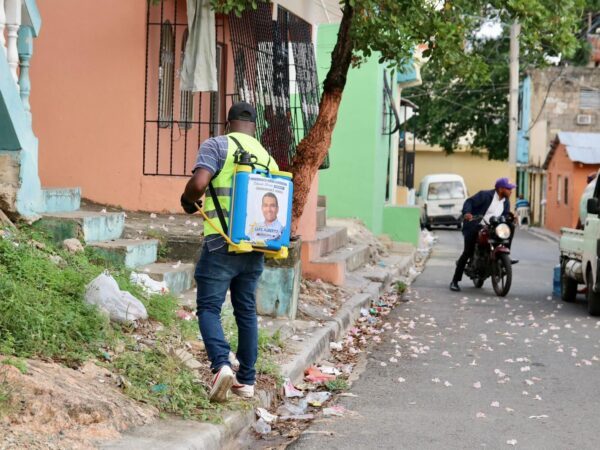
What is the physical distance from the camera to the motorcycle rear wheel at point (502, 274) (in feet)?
49.0

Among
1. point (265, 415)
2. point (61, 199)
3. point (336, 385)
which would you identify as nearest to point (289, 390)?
point (336, 385)

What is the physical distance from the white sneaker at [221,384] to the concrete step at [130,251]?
291 cm

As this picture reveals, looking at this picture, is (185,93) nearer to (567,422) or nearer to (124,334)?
(124,334)

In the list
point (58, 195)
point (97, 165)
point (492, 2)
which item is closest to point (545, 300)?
point (492, 2)

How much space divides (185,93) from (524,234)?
2749cm

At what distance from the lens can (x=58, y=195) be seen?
A: 9906mm

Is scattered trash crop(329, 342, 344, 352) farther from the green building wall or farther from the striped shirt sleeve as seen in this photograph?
the green building wall

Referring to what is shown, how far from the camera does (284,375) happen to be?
765 cm

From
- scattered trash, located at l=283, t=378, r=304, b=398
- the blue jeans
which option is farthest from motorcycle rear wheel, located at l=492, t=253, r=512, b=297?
the blue jeans

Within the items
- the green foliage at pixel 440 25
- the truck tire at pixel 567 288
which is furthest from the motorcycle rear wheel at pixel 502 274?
the green foliage at pixel 440 25

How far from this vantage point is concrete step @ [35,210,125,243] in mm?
9078

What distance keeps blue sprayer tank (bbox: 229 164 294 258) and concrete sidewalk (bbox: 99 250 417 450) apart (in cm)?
107

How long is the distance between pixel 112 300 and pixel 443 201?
109 feet

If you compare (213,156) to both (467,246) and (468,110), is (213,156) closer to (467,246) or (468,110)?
(467,246)
